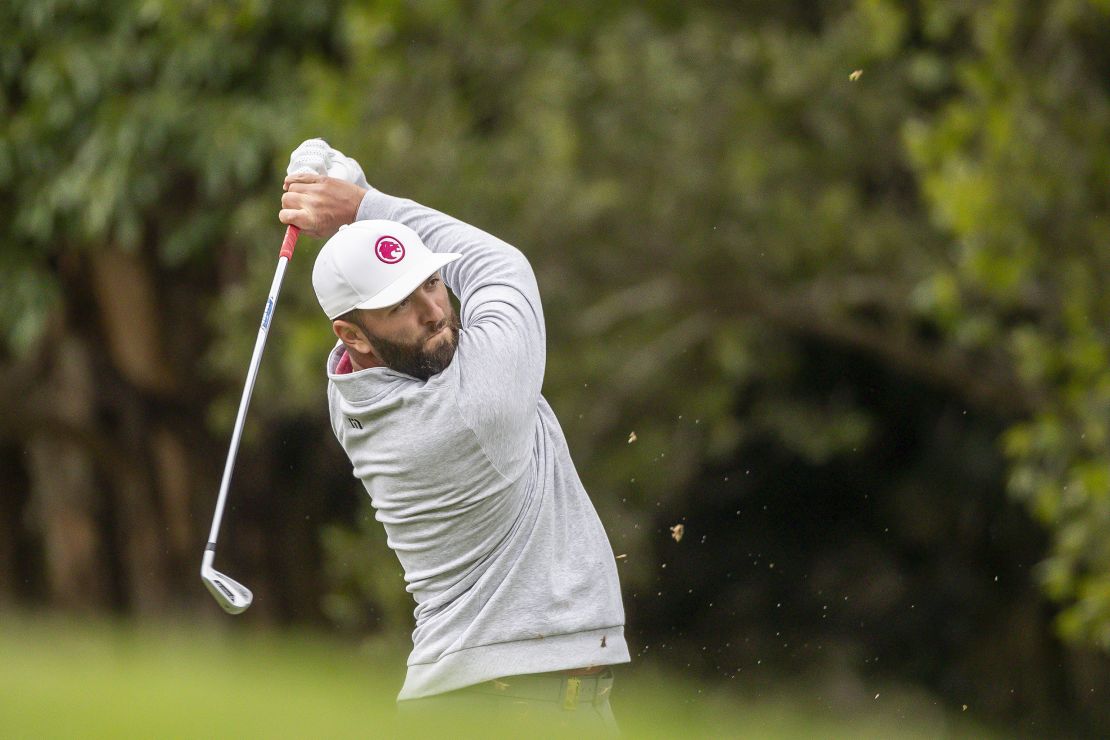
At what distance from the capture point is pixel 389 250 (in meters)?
3.44

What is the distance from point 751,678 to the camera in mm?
12625

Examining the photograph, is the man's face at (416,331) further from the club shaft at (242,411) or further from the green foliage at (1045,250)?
the green foliage at (1045,250)

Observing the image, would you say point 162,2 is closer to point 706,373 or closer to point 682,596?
point 706,373

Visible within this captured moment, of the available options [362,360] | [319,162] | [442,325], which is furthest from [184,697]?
[319,162]

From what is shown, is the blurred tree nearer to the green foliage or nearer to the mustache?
the green foliage

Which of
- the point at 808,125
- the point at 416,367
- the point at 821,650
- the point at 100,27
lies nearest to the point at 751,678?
the point at 821,650

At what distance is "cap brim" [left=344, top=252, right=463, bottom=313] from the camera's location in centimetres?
339

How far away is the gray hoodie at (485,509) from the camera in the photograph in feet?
11.0

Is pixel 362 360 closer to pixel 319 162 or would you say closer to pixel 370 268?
pixel 370 268

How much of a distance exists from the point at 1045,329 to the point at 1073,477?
1.13 m

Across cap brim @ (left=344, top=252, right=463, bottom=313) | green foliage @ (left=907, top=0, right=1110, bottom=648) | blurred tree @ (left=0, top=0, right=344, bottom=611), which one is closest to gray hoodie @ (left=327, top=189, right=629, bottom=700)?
cap brim @ (left=344, top=252, right=463, bottom=313)

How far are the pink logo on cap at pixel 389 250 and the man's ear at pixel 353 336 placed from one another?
15 cm

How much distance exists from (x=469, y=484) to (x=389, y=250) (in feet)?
1.62

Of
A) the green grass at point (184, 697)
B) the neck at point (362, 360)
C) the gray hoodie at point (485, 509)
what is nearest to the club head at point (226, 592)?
the green grass at point (184, 697)
